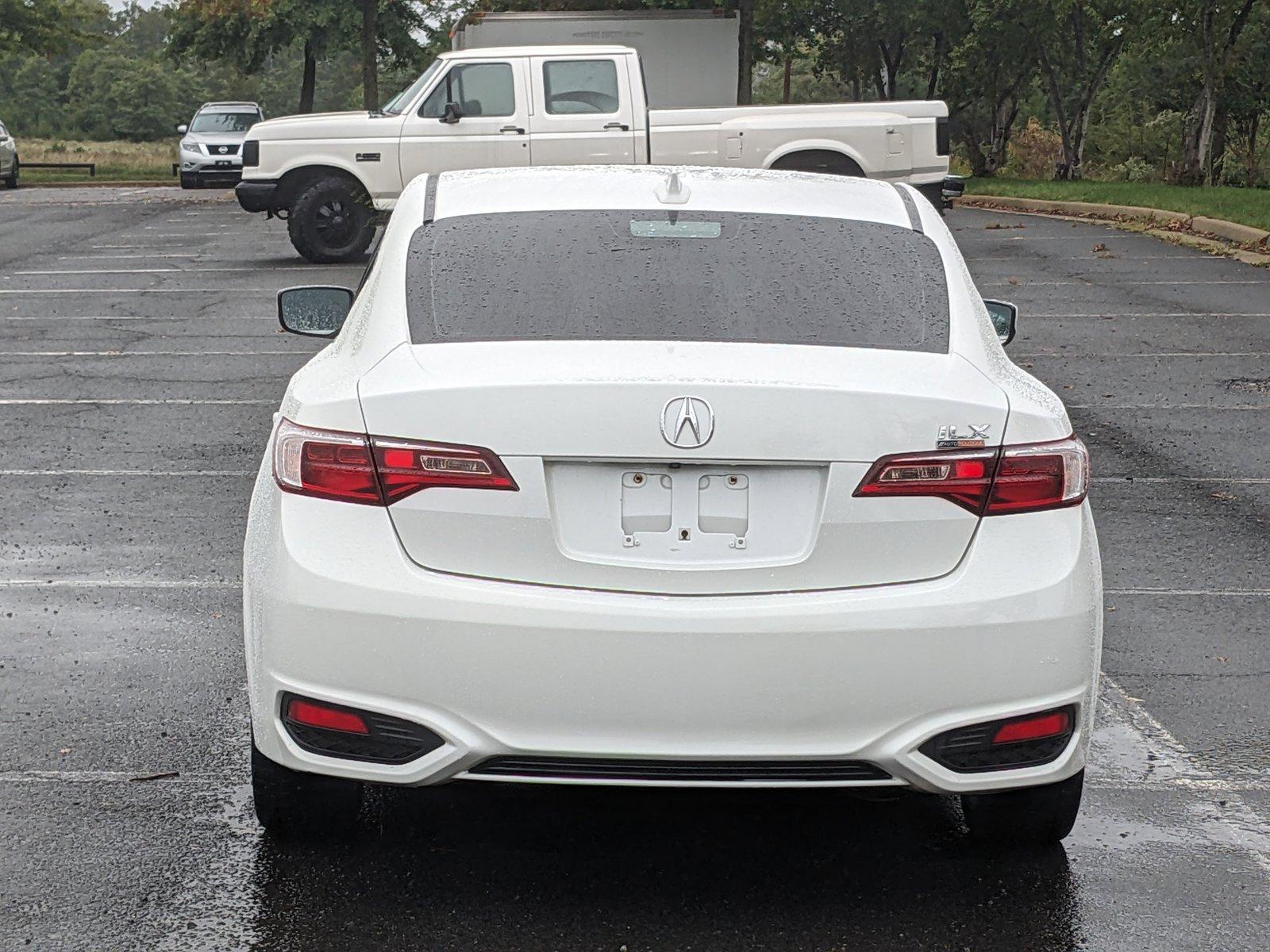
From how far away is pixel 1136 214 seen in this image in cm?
2362

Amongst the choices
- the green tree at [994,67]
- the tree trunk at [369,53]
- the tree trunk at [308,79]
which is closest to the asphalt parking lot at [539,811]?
the green tree at [994,67]

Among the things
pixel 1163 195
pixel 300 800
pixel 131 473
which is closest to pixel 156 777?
pixel 300 800

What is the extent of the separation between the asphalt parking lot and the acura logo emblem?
3.42ft

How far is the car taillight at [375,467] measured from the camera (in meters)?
3.34

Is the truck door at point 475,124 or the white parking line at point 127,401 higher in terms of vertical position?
the truck door at point 475,124

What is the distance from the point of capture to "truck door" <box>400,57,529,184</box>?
63.1 ft

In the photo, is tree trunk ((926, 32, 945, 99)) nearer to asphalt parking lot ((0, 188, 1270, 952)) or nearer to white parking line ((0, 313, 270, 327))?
white parking line ((0, 313, 270, 327))

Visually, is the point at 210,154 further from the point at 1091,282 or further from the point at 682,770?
the point at 682,770

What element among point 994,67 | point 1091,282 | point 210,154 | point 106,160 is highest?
point 994,67

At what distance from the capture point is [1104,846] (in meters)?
4.05

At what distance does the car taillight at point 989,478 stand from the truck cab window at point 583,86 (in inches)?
643

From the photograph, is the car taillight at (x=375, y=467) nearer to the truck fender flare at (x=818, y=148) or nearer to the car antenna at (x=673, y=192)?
the car antenna at (x=673, y=192)

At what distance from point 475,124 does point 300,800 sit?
16.1 meters

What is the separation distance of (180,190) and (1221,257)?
2411cm
